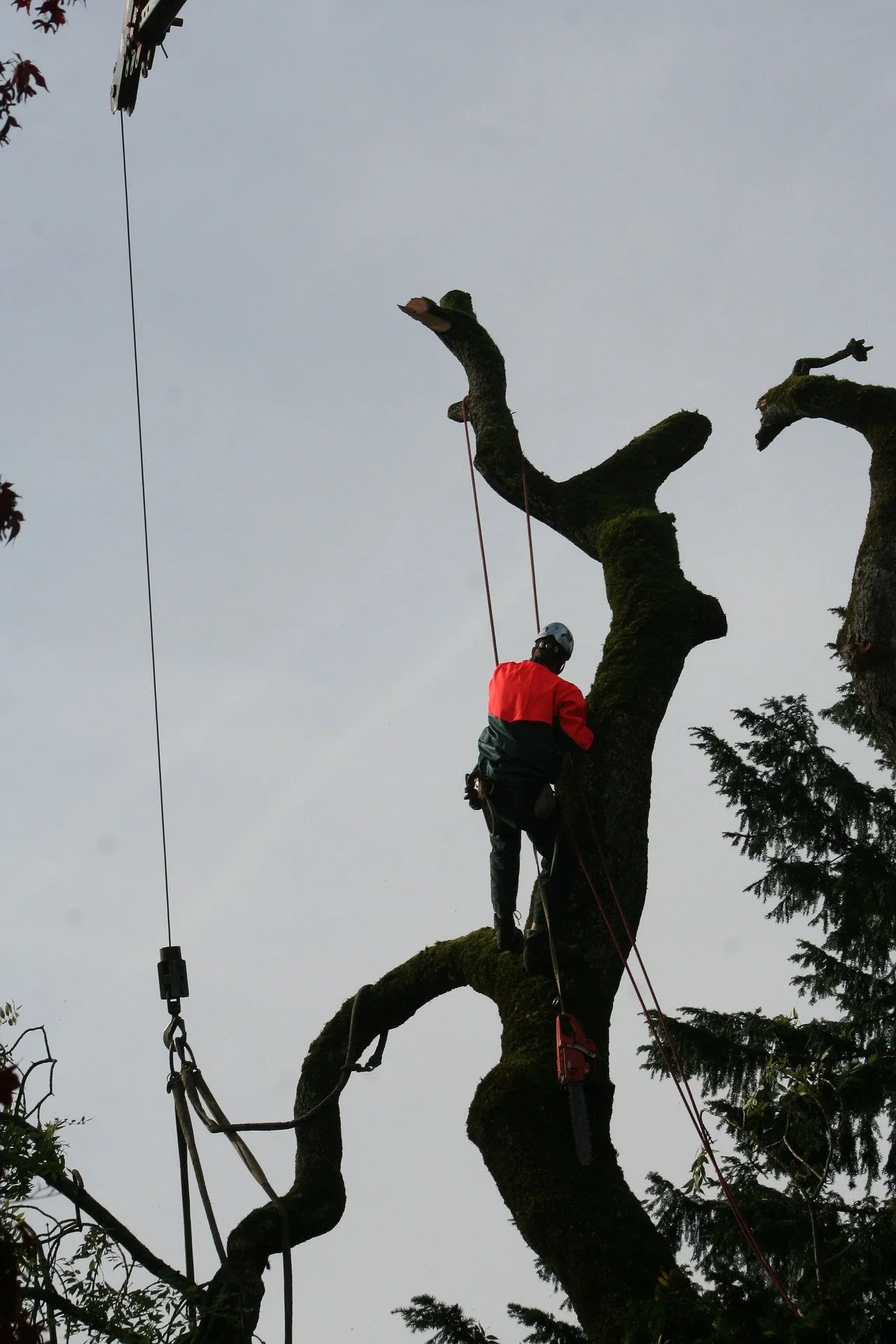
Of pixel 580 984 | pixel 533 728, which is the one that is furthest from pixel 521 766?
pixel 580 984

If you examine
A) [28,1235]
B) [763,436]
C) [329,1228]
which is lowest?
[28,1235]

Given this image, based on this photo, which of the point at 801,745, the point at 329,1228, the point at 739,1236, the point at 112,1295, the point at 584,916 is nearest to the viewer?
the point at 112,1295

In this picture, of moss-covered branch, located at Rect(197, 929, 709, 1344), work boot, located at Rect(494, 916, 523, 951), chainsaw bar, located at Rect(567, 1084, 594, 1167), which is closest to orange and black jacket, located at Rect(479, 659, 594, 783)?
work boot, located at Rect(494, 916, 523, 951)

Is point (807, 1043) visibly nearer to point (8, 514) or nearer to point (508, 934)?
point (508, 934)

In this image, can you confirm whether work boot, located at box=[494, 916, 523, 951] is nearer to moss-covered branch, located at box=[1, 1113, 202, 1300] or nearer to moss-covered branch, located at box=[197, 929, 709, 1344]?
moss-covered branch, located at box=[197, 929, 709, 1344]

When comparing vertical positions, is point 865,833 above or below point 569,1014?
above

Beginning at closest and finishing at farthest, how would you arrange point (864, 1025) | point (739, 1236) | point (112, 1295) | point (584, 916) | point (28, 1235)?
1. point (28, 1235)
2. point (112, 1295)
3. point (584, 916)
4. point (739, 1236)
5. point (864, 1025)

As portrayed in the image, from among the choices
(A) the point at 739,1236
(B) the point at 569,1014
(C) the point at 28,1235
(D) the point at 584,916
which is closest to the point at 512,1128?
(B) the point at 569,1014

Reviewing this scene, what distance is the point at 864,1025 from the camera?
36.5ft

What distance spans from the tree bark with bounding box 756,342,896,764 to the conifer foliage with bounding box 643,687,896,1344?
2.31 m

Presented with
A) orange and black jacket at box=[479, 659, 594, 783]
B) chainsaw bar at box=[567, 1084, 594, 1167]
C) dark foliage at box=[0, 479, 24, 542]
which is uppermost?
orange and black jacket at box=[479, 659, 594, 783]

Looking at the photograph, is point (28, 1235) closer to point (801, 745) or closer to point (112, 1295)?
point (112, 1295)

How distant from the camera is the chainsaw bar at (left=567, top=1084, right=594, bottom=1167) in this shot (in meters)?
5.99

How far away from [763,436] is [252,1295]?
5.15 meters
